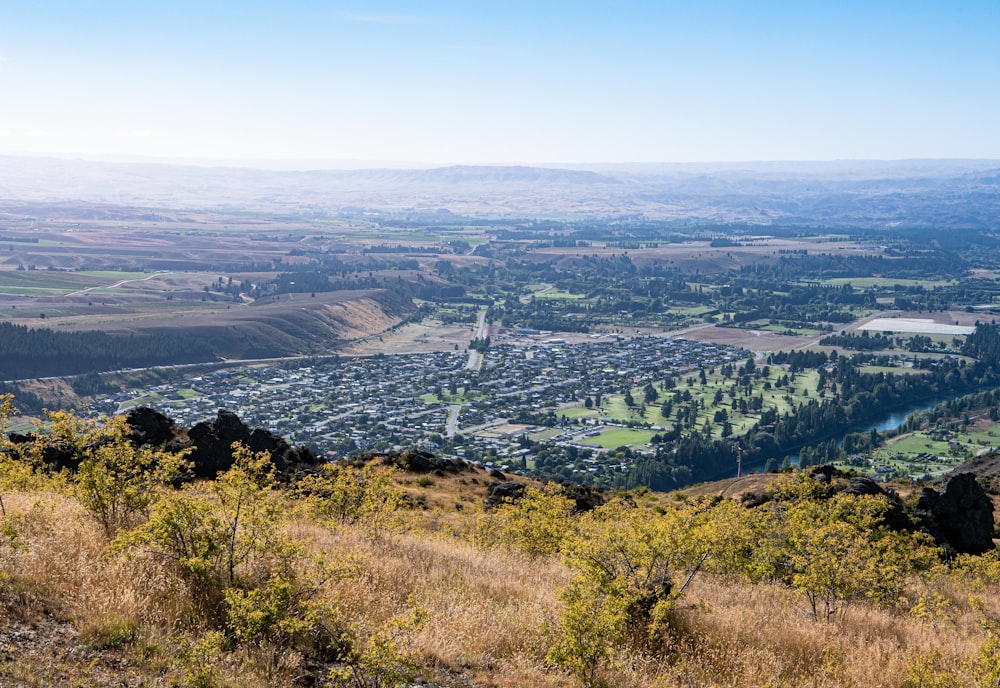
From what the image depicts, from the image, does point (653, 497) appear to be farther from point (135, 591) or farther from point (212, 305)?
point (212, 305)

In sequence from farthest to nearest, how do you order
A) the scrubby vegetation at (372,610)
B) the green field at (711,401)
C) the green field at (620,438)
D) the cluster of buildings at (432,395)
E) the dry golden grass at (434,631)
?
the green field at (711,401) → the green field at (620,438) → the cluster of buildings at (432,395) → the scrubby vegetation at (372,610) → the dry golden grass at (434,631)

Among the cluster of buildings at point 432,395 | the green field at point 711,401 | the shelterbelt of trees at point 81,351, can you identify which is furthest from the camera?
Result: the shelterbelt of trees at point 81,351

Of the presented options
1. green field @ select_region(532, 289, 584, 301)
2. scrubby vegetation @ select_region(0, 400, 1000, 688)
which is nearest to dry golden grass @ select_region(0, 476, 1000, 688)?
scrubby vegetation @ select_region(0, 400, 1000, 688)

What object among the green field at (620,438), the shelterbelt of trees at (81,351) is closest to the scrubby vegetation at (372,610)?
the green field at (620,438)

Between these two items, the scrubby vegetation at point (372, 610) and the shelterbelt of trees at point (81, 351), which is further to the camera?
the shelterbelt of trees at point (81, 351)

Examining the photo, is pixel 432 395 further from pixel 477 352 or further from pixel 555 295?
pixel 555 295

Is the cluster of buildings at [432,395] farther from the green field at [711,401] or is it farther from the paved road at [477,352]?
the green field at [711,401]

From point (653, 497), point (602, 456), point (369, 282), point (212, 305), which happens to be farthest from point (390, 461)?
point (369, 282)

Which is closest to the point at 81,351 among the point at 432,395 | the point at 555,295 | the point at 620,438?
the point at 432,395

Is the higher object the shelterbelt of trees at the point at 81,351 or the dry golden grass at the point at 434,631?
the dry golden grass at the point at 434,631
